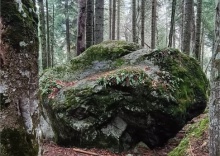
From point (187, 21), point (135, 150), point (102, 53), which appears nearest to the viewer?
point (135, 150)

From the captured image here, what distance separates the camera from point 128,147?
6523 mm

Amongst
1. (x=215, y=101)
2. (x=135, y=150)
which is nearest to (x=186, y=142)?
(x=135, y=150)

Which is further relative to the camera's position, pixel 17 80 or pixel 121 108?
pixel 121 108

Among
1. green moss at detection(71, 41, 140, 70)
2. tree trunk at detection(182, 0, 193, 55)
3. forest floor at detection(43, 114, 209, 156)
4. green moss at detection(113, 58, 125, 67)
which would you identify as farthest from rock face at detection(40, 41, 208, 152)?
tree trunk at detection(182, 0, 193, 55)

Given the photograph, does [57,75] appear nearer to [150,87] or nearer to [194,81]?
[150,87]

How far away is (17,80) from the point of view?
2842 mm

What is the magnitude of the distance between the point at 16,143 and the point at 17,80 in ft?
2.13

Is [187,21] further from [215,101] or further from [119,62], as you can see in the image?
[215,101]

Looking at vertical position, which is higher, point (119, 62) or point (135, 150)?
point (119, 62)

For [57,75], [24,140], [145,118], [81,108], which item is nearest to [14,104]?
[24,140]

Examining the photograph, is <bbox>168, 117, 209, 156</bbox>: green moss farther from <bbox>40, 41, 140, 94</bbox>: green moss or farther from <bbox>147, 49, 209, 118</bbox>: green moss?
<bbox>40, 41, 140, 94</bbox>: green moss

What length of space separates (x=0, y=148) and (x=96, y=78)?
4.37 metres

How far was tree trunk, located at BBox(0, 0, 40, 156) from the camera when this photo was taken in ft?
9.25

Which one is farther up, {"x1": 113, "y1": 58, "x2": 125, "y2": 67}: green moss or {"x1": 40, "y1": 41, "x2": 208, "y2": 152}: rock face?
{"x1": 113, "y1": 58, "x2": 125, "y2": 67}: green moss
